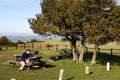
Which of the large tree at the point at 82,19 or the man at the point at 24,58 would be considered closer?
the man at the point at 24,58

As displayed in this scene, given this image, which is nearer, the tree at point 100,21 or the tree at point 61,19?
the tree at point 100,21

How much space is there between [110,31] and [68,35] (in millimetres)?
5506

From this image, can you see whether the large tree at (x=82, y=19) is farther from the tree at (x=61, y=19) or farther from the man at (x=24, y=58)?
the man at (x=24, y=58)

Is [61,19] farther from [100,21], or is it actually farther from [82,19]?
[100,21]

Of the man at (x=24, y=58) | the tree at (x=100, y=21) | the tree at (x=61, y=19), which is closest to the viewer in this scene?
the man at (x=24, y=58)

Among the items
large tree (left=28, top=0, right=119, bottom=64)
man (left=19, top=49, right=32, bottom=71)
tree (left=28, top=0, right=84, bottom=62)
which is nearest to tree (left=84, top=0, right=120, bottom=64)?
large tree (left=28, top=0, right=119, bottom=64)

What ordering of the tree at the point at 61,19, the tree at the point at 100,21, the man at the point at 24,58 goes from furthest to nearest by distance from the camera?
the tree at the point at 61,19
the tree at the point at 100,21
the man at the point at 24,58

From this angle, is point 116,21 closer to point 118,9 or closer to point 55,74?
point 118,9

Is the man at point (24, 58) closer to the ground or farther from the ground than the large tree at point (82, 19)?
closer to the ground

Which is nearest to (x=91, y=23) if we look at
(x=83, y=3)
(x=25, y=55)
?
(x=83, y=3)

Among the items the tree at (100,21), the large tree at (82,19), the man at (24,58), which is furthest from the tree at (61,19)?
the man at (24,58)

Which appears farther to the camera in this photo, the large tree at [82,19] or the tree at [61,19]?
the tree at [61,19]

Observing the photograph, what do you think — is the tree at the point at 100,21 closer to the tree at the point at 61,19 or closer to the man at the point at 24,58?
the tree at the point at 61,19

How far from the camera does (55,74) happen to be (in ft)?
80.2
